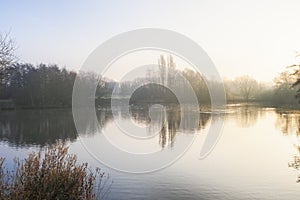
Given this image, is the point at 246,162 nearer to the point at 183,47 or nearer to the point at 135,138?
the point at 183,47

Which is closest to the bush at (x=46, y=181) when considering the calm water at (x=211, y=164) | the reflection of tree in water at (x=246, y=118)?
the calm water at (x=211, y=164)

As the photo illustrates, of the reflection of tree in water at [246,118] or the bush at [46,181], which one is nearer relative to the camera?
the bush at [46,181]

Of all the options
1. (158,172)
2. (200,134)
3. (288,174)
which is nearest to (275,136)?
(200,134)

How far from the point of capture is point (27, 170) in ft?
21.4

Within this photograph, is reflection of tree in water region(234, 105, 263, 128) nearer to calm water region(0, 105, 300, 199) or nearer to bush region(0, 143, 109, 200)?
calm water region(0, 105, 300, 199)

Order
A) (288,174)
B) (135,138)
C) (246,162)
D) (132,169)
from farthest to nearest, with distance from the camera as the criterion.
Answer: (135,138) → (246,162) → (132,169) → (288,174)

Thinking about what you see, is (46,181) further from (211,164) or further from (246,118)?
(246,118)

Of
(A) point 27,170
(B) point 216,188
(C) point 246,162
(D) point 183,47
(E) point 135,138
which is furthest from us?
(E) point 135,138

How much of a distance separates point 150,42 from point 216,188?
5.94 meters

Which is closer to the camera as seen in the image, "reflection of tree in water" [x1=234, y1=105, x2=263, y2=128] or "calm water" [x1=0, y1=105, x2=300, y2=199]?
"calm water" [x1=0, y1=105, x2=300, y2=199]

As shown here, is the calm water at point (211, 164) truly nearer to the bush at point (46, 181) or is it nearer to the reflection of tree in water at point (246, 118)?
the reflection of tree in water at point (246, 118)

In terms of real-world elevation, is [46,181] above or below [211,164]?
above

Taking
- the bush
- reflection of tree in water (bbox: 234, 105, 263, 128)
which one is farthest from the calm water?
the bush

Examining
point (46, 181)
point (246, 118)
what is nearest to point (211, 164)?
point (46, 181)
